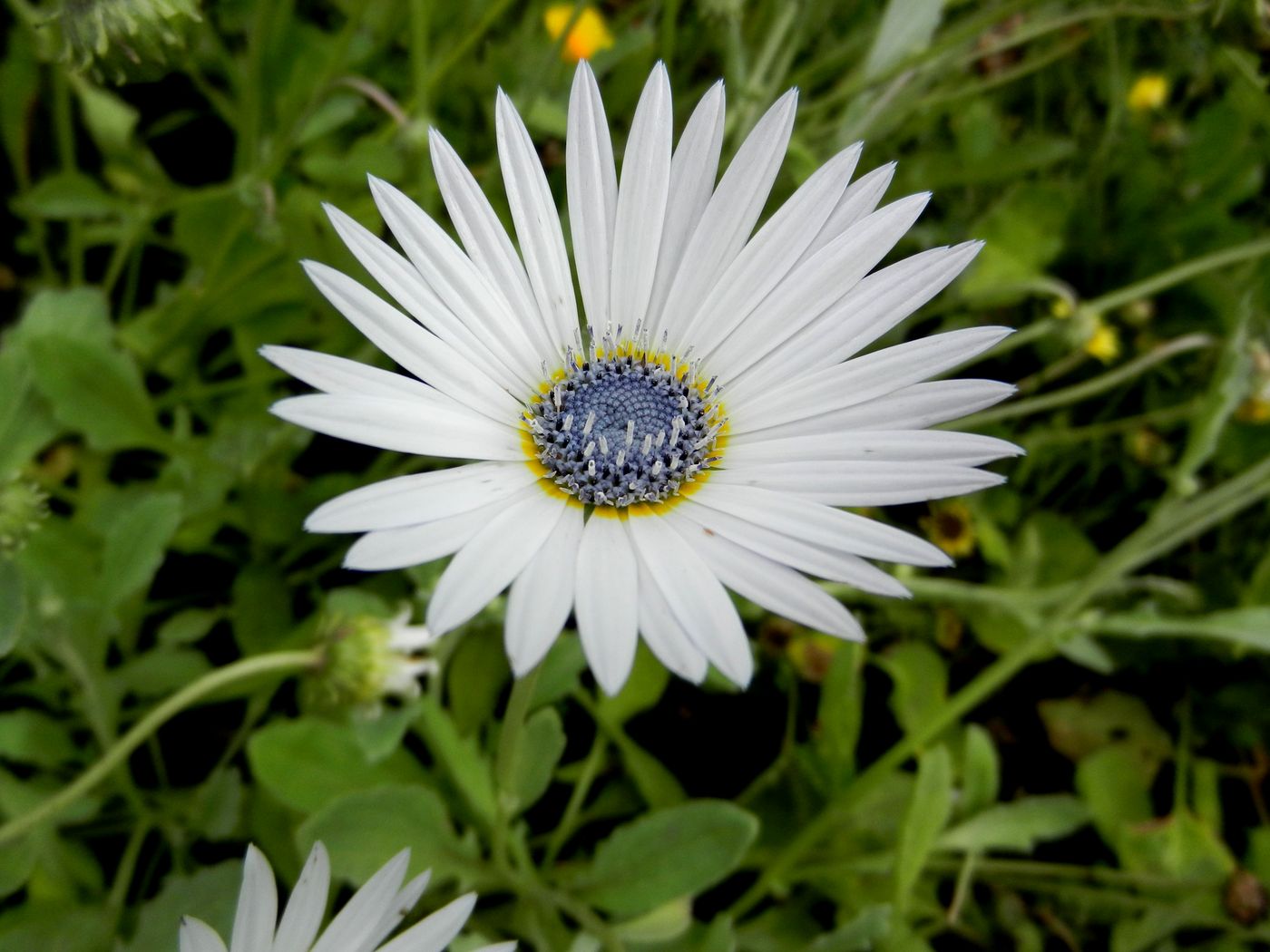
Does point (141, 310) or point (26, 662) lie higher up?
point (141, 310)

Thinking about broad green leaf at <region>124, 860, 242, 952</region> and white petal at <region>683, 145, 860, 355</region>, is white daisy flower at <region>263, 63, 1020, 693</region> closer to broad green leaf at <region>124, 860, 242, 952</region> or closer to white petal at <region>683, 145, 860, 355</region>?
white petal at <region>683, 145, 860, 355</region>

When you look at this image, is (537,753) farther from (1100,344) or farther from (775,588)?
(1100,344)

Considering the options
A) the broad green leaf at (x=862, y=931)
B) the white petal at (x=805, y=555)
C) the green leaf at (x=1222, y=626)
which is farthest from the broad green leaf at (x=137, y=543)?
the green leaf at (x=1222, y=626)

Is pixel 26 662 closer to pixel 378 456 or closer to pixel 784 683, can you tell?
pixel 378 456

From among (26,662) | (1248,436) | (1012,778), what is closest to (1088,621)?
(1012,778)

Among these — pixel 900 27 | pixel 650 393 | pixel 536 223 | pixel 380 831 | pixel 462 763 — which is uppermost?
pixel 900 27

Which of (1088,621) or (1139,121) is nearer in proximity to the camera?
(1088,621)

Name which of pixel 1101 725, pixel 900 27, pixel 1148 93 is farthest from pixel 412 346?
pixel 1148 93

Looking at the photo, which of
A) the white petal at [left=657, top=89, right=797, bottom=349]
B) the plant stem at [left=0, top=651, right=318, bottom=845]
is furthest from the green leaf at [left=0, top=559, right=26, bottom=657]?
the white petal at [left=657, top=89, right=797, bottom=349]
